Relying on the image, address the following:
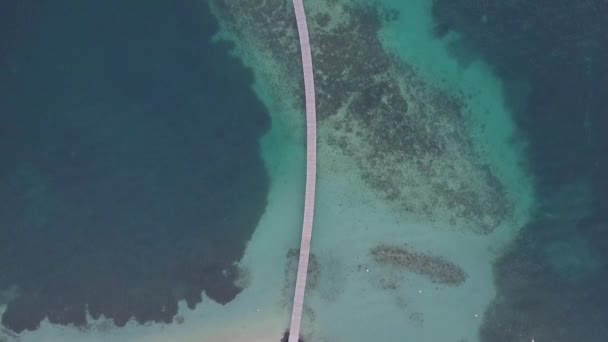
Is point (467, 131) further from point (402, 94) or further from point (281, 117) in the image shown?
point (281, 117)

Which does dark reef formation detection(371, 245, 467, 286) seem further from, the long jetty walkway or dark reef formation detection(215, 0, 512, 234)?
the long jetty walkway

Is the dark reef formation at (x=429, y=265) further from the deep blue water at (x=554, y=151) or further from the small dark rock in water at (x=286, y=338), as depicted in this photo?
the small dark rock in water at (x=286, y=338)

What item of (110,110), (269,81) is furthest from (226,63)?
(110,110)

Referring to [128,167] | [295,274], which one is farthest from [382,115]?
[128,167]

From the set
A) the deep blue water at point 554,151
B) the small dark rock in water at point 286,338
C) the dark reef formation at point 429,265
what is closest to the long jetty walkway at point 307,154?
the small dark rock in water at point 286,338

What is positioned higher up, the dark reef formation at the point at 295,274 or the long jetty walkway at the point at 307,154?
the long jetty walkway at the point at 307,154

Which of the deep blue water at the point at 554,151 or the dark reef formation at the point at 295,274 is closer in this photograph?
the deep blue water at the point at 554,151
